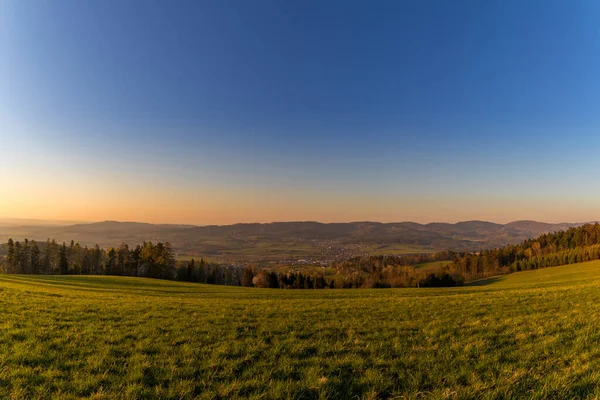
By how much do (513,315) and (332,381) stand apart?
1113cm

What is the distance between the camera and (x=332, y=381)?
5.54m

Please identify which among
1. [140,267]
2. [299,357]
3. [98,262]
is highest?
[299,357]

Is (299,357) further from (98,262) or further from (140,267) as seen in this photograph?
(98,262)

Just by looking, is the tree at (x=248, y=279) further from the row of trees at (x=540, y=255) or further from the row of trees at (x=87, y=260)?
the row of trees at (x=540, y=255)

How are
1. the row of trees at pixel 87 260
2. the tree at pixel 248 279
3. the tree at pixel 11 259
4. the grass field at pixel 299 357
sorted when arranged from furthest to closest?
1. the tree at pixel 248 279
2. the row of trees at pixel 87 260
3. the tree at pixel 11 259
4. the grass field at pixel 299 357

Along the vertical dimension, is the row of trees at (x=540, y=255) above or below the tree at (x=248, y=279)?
above

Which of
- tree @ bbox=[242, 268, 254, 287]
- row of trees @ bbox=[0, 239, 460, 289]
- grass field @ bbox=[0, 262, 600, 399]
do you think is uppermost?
grass field @ bbox=[0, 262, 600, 399]

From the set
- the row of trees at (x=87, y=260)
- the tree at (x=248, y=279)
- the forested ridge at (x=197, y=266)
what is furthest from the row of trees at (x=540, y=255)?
the row of trees at (x=87, y=260)

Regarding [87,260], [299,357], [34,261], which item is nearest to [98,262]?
[87,260]

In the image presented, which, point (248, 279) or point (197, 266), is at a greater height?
point (197, 266)

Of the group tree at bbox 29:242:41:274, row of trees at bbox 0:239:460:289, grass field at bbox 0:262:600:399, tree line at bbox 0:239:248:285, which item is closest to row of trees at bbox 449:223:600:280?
row of trees at bbox 0:239:460:289

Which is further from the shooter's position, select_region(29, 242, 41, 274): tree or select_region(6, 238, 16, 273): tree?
select_region(29, 242, 41, 274): tree

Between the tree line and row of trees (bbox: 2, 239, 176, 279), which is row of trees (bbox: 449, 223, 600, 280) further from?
row of trees (bbox: 2, 239, 176, 279)

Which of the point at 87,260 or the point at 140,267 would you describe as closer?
the point at 140,267
